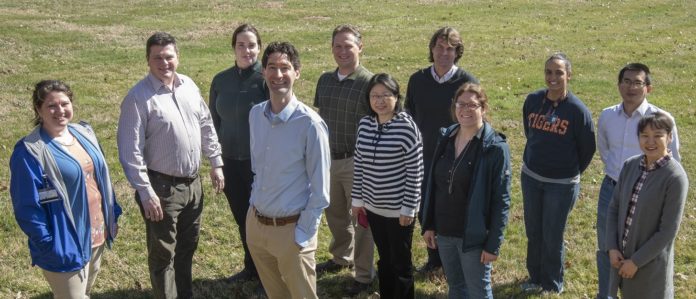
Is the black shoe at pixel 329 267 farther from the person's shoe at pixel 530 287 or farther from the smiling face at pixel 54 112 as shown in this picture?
the smiling face at pixel 54 112

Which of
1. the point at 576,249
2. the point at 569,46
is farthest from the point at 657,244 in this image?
the point at 569,46

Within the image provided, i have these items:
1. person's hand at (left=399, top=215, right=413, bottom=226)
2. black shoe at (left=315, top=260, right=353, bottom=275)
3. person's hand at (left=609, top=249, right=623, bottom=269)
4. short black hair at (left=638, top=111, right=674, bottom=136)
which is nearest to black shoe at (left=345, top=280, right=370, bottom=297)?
black shoe at (left=315, top=260, right=353, bottom=275)

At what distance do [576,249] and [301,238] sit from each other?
3.95m

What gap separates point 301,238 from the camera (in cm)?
483

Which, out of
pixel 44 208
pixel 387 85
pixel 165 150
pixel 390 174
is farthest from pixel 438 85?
pixel 44 208

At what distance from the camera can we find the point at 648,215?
4.84 meters

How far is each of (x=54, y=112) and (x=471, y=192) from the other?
2921mm

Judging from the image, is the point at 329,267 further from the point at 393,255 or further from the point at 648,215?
the point at 648,215

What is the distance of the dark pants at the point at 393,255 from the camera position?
5.68m

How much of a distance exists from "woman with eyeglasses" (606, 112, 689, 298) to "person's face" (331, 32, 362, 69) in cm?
246

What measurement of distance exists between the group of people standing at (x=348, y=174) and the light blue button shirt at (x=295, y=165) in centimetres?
1

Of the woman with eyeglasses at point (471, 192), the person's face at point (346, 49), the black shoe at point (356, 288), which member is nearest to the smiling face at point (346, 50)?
the person's face at point (346, 49)

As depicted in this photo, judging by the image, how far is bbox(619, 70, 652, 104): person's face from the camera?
5637 mm

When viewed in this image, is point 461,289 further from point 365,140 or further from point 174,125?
point 174,125
